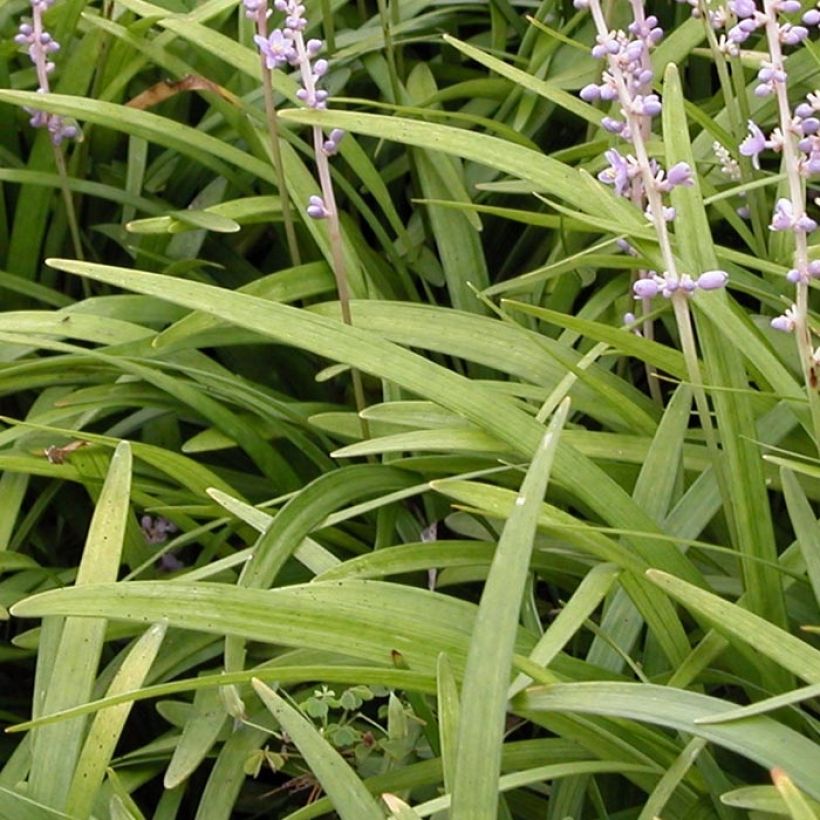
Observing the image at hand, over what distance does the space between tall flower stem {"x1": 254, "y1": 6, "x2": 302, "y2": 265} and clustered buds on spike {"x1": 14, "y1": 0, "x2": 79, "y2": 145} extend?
486 millimetres

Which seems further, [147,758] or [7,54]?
[7,54]

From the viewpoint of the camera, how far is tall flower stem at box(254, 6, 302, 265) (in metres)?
2.65

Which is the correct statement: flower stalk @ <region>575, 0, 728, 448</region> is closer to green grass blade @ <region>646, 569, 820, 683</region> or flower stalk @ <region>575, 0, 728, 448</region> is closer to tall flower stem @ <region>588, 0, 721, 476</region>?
tall flower stem @ <region>588, 0, 721, 476</region>

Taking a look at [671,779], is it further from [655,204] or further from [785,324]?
[655,204]

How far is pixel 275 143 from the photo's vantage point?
2.86 metres

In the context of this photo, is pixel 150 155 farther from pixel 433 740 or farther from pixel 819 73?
pixel 433 740

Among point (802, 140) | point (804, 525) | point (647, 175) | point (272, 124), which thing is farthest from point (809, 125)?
point (272, 124)

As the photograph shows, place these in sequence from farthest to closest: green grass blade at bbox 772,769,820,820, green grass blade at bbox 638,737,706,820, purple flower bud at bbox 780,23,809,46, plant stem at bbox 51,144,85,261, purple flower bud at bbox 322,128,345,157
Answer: plant stem at bbox 51,144,85,261
purple flower bud at bbox 322,128,345,157
purple flower bud at bbox 780,23,809,46
green grass blade at bbox 638,737,706,820
green grass blade at bbox 772,769,820,820

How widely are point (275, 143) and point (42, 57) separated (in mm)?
620

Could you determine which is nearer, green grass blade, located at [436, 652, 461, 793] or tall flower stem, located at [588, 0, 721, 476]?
green grass blade, located at [436, 652, 461, 793]

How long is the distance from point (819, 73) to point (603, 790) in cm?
170

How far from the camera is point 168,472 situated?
102 inches

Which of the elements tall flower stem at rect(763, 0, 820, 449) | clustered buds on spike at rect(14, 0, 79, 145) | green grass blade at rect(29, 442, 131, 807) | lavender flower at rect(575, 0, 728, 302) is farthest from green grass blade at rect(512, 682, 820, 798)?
clustered buds on spike at rect(14, 0, 79, 145)

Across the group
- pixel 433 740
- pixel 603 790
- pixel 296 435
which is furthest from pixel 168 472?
pixel 603 790
